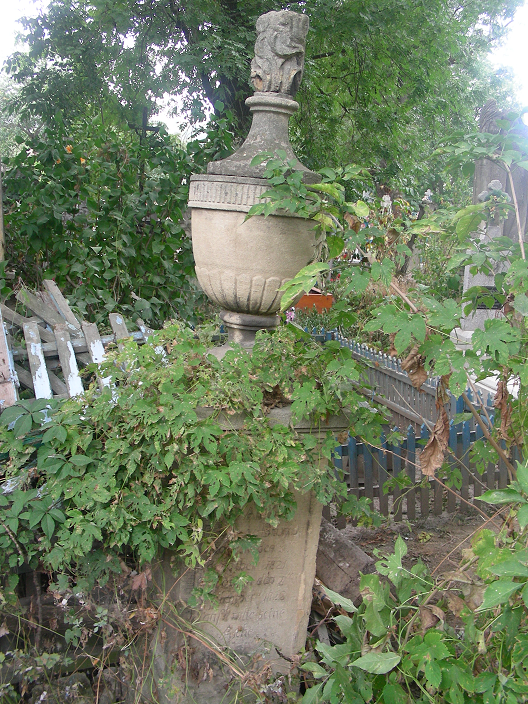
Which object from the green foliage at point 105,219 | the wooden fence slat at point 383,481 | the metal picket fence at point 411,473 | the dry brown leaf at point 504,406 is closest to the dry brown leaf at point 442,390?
the dry brown leaf at point 504,406

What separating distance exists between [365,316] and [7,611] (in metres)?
7.75

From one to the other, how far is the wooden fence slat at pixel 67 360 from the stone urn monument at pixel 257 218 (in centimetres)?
91

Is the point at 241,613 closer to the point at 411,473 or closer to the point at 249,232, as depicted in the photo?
the point at 249,232

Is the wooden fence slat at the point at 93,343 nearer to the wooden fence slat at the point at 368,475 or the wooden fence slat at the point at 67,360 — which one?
the wooden fence slat at the point at 67,360

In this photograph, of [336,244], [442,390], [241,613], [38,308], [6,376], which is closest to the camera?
[442,390]

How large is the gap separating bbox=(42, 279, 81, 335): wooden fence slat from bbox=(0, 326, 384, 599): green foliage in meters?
Answer: 1.29

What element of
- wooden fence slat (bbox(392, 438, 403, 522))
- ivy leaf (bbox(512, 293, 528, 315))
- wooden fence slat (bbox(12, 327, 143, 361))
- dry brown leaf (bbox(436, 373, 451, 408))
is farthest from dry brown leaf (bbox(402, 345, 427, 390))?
wooden fence slat (bbox(392, 438, 403, 522))

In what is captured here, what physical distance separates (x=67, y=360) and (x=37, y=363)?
0.54ft

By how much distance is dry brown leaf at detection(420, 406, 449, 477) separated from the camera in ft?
6.61

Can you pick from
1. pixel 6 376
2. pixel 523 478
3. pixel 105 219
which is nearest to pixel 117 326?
pixel 6 376

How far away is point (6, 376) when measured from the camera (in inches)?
112

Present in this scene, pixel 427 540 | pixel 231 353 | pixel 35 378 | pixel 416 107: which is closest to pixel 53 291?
pixel 35 378

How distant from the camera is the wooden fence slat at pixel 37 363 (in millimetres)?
2891

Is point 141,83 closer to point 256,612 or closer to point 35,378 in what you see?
point 35,378
